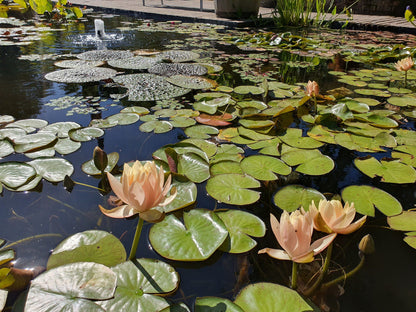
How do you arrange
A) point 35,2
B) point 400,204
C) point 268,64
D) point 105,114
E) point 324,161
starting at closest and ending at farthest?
1. point 400,204
2. point 324,161
3. point 105,114
4. point 268,64
5. point 35,2

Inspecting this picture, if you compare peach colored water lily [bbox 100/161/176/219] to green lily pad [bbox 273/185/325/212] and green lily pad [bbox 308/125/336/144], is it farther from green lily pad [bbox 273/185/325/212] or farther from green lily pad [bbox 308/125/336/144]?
green lily pad [bbox 308/125/336/144]

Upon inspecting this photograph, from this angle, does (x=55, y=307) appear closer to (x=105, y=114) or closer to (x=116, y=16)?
(x=105, y=114)

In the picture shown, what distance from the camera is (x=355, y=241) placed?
2.91ft

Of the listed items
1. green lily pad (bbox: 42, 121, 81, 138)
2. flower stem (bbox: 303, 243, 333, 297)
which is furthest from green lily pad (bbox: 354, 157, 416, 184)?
green lily pad (bbox: 42, 121, 81, 138)

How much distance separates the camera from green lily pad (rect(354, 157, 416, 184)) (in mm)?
1136

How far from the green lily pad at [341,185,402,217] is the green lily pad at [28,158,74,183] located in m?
1.09

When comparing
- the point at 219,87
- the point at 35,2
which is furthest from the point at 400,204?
the point at 35,2

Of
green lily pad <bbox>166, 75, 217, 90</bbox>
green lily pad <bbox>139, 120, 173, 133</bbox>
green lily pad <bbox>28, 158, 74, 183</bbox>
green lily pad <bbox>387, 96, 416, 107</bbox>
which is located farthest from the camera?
green lily pad <bbox>166, 75, 217, 90</bbox>

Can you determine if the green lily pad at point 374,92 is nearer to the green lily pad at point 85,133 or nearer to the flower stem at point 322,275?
the flower stem at point 322,275

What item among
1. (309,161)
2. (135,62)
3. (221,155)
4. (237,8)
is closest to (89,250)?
(221,155)

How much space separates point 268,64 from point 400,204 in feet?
7.54

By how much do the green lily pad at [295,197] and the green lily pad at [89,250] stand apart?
0.56 m

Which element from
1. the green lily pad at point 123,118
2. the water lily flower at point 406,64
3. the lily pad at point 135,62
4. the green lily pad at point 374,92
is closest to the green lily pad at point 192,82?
the lily pad at point 135,62

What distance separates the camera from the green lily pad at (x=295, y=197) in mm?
977
